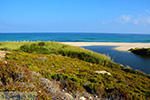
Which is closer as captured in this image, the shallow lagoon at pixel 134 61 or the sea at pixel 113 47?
the shallow lagoon at pixel 134 61

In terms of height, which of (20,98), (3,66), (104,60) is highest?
(3,66)

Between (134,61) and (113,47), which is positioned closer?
(134,61)

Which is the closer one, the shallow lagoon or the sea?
the shallow lagoon

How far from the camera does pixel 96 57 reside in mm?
18453

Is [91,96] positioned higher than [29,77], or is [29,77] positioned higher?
[29,77]

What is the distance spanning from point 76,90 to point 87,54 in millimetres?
12041

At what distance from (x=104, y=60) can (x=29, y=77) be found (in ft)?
43.8

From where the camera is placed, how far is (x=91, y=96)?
7277mm

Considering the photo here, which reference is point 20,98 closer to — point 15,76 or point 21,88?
point 21,88

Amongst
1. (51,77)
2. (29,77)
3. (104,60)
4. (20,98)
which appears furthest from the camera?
(104,60)

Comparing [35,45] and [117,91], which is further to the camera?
[35,45]

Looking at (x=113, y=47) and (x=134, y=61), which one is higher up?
(x=113, y=47)

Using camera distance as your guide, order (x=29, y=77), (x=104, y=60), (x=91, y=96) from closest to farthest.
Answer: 1. (x=29, y=77)
2. (x=91, y=96)
3. (x=104, y=60)

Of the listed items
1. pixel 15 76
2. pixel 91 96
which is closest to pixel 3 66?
pixel 15 76
